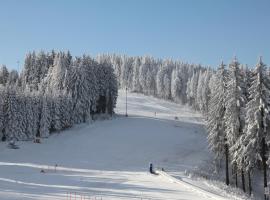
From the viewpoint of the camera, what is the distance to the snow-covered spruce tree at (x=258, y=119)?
45688 mm

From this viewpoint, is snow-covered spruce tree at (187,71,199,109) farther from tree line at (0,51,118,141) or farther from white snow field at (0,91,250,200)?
tree line at (0,51,118,141)

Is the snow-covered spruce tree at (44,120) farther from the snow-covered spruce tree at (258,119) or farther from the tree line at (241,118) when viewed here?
the snow-covered spruce tree at (258,119)

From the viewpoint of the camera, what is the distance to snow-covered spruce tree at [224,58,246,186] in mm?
51312

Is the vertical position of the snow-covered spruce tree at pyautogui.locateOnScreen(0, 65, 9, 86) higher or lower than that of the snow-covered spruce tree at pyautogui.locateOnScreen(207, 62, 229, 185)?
higher

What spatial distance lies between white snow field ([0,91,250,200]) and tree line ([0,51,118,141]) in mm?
3335

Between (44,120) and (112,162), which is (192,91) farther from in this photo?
(112,162)

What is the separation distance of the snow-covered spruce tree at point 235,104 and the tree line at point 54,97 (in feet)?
151

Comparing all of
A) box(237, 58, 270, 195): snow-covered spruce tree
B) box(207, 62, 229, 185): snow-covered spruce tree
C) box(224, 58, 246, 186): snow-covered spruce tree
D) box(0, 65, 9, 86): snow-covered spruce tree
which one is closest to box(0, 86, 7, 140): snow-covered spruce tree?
Result: box(207, 62, 229, 185): snow-covered spruce tree

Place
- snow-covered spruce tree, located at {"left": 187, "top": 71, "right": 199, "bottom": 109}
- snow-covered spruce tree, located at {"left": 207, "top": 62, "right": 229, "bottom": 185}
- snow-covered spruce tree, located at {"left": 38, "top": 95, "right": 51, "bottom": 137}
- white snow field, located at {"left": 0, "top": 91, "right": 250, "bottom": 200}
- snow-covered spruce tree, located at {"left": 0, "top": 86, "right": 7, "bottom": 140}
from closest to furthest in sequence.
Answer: white snow field, located at {"left": 0, "top": 91, "right": 250, "bottom": 200} → snow-covered spruce tree, located at {"left": 207, "top": 62, "right": 229, "bottom": 185} → snow-covered spruce tree, located at {"left": 0, "top": 86, "right": 7, "bottom": 140} → snow-covered spruce tree, located at {"left": 38, "top": 95, "right": 51, "bottom": 137} → snow-covered spruce tree, located at {"left": 187, "top": 71, "right": 199, "bottom": 109}

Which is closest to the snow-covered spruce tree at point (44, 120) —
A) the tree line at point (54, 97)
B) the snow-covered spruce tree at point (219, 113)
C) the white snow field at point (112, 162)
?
the tree line at point (54, 97)

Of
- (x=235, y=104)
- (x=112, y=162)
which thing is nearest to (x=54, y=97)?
(x=112, y=162)

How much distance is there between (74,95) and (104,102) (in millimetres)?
15907

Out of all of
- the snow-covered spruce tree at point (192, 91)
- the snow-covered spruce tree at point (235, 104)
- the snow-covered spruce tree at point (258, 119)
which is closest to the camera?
the snow-covered spruce tree at point (258, 119)

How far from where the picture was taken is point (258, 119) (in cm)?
4572
